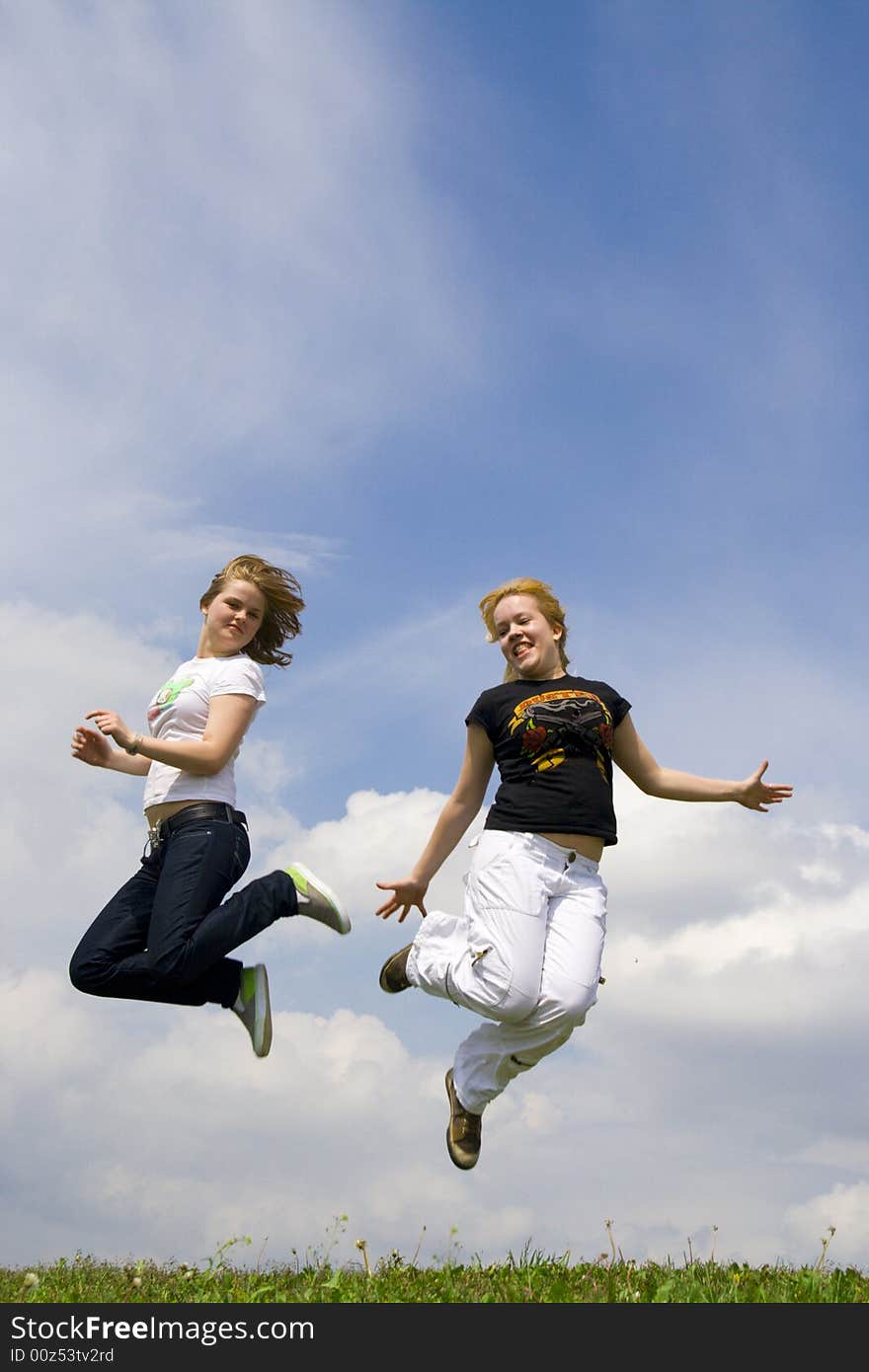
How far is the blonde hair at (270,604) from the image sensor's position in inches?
333

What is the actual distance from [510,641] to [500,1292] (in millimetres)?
3907

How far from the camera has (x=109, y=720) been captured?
7.19 m

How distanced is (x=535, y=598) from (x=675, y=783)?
1550 millimetres

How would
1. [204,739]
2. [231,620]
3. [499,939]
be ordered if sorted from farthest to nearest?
1. [231,620]
2. [204,739]
3. [499,939]

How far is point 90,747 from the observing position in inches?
307

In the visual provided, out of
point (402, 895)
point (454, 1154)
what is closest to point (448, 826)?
point (402, 895)

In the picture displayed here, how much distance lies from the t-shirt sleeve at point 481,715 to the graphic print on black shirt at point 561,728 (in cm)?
18

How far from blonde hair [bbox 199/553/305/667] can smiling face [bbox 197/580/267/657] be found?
136mm

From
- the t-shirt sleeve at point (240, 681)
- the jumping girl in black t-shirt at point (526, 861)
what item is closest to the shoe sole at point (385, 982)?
the jumping girl in black t-shirt at point (526, 861)

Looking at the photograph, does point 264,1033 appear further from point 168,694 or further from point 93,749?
point 168,694
